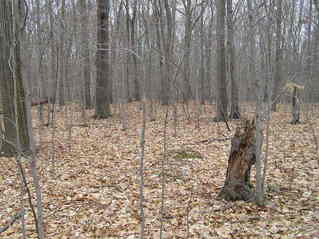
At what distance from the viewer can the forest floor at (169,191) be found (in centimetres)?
357

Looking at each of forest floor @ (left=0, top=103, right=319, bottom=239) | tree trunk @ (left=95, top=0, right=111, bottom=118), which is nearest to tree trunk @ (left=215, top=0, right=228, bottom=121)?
forest floor @ (left=0, top=103, right=319, bottom=239)

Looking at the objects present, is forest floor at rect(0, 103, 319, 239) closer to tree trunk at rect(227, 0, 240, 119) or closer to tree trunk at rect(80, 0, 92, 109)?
tree trunk at rect(227, 0, 240, 119)

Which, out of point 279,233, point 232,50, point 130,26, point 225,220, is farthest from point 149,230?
point 130,26

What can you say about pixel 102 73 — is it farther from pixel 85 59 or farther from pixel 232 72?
pixel 232 72

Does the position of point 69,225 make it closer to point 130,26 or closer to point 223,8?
point 223,8

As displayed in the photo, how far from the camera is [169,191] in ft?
15.3

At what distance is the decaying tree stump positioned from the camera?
408 cm

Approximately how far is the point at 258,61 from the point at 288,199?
2.05 m

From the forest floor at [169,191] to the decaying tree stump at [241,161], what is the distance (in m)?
0.16

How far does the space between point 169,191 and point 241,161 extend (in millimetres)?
1303

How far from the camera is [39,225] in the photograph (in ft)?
7.01

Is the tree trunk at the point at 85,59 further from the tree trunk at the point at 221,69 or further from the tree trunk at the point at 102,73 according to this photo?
the tree trunk at the point at 221,69

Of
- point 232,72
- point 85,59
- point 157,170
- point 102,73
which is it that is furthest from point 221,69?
point 85,59

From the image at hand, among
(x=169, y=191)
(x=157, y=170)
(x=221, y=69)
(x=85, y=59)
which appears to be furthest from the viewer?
(x=85, y=59)
